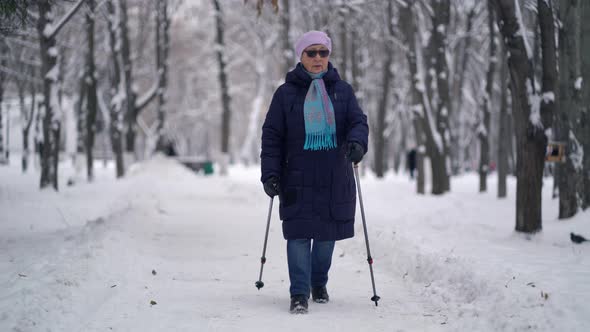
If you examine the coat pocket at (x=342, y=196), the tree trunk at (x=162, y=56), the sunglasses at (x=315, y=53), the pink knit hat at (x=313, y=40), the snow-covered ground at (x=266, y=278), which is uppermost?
the tree trunk at (x=162, y=56)

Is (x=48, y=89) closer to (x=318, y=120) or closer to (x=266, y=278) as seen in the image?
(x=266, y=278)

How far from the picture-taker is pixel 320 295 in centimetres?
545

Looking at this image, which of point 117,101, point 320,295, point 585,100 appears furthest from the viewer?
point 117,101

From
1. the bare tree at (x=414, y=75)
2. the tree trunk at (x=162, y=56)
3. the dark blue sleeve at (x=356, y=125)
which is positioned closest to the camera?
the dark blue sleeve at (x=356, y=125)

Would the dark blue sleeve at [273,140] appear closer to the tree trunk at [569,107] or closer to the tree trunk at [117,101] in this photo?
the tree trunk at [569,107]

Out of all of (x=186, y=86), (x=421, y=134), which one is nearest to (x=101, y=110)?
(x=186, y=86)

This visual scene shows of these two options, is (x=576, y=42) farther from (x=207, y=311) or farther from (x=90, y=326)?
(x=90, y=326)

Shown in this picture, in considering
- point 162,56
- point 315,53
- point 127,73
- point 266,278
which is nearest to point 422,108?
point 266,278

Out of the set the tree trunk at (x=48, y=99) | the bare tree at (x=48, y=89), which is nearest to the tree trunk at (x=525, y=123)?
the bare tree at (x=48, y=89)

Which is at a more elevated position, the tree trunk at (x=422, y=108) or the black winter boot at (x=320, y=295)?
the tree trunk at (x=422, y=108)

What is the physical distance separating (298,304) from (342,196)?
909mm

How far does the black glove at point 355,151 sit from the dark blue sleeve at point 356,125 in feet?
0.15

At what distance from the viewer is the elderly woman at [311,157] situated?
16.9 ft

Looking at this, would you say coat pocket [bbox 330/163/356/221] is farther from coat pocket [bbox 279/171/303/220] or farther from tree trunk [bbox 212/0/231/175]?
tree trunk [bbox 212/0/231/175]
